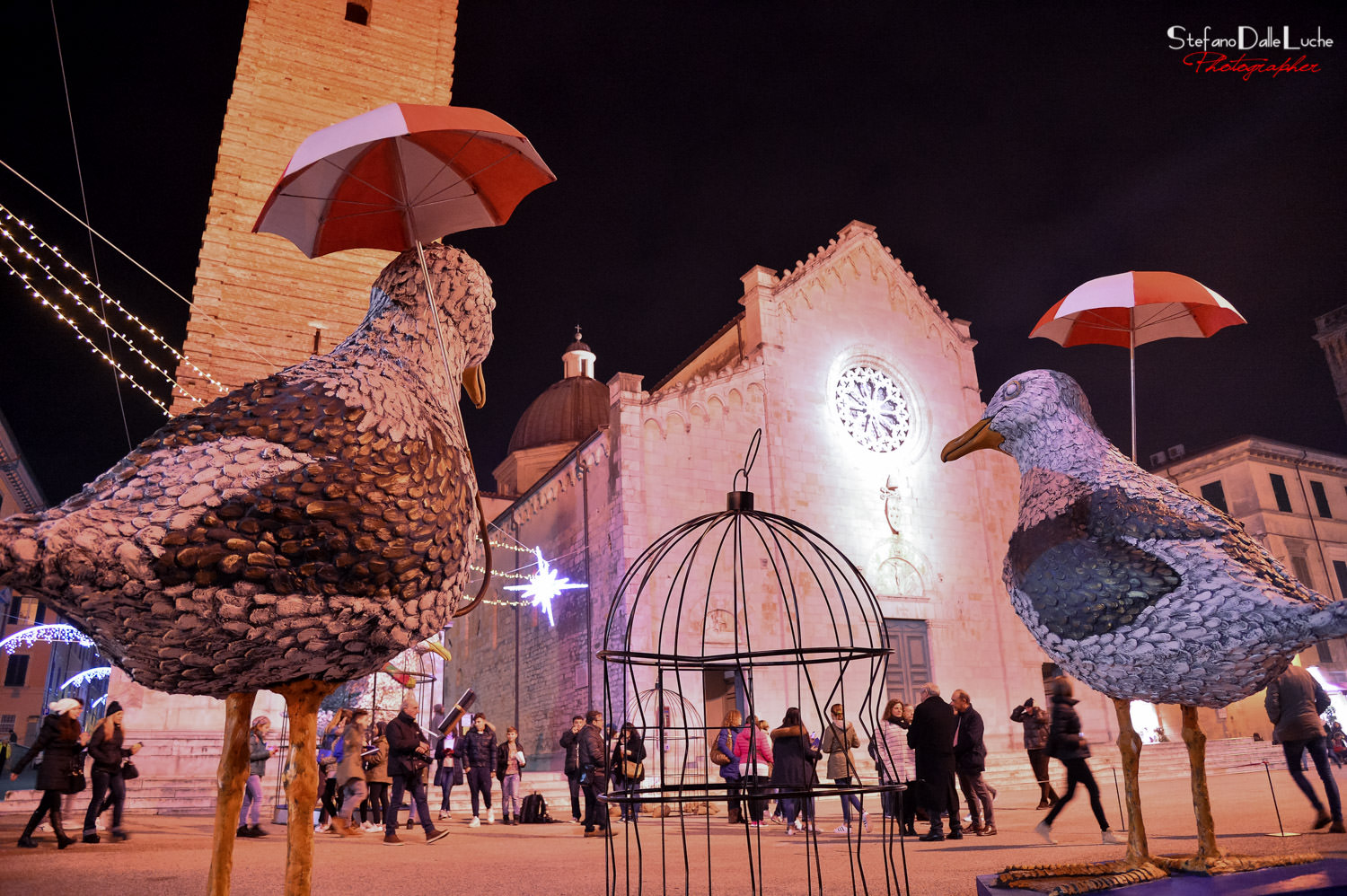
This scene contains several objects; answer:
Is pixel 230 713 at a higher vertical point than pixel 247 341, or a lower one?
lower

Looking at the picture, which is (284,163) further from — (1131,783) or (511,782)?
(1131,783)

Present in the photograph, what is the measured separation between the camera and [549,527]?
22.2 meters

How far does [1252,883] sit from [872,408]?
19081 mm

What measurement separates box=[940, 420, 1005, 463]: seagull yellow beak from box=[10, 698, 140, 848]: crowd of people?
874 centimetres

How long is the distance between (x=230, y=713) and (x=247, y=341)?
13852mm

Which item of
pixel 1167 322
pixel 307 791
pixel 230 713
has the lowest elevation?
pixel 307 791

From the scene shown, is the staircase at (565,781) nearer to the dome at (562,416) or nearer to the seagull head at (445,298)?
the seagull head at (445,298)

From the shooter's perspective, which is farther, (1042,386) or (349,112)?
(349,112)

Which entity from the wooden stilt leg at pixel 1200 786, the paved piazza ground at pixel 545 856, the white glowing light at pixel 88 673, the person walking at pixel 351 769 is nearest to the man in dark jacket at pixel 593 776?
the paved piazza ground at pixel 545 856

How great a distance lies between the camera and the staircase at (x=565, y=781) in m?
12.1

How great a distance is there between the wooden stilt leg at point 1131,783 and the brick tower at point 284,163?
13736 mm

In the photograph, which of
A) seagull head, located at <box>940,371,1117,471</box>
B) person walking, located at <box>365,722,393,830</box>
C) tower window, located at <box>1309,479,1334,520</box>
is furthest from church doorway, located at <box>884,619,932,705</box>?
tower window, located at <box>1309,479,1334,520</box>

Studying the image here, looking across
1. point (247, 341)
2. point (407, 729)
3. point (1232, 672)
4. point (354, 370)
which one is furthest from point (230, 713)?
point (247, 341)

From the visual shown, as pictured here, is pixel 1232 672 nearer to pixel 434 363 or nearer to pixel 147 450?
pixel 434 363
